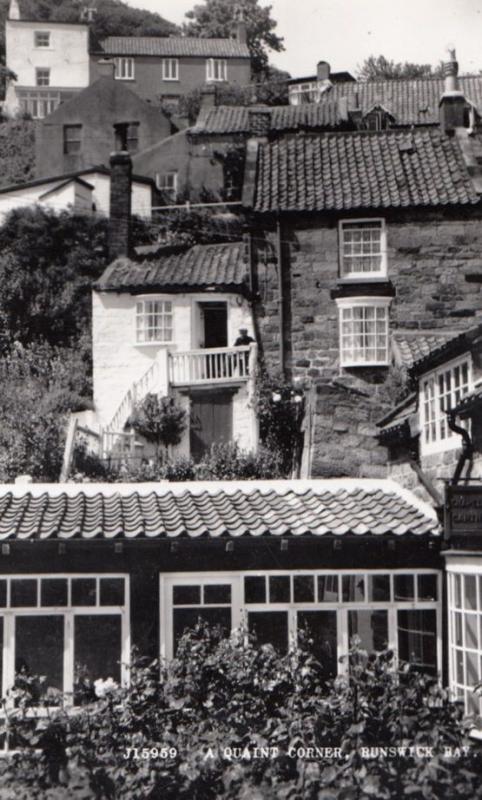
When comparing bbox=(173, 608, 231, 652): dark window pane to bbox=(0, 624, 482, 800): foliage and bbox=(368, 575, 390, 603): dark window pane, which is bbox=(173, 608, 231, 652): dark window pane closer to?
bbox=(368, 575, 390, 603): dark window pane

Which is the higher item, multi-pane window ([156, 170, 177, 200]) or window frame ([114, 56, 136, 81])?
window frame ([114, 56, 136, 81])

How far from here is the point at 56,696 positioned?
9820mm

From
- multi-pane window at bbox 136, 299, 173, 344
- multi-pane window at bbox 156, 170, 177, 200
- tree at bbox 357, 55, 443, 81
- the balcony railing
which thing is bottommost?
the balcony railing

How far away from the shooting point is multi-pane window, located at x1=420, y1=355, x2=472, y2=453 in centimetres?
1450

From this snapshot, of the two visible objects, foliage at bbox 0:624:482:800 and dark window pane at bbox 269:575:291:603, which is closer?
foliage at bbox 0:624:482:800

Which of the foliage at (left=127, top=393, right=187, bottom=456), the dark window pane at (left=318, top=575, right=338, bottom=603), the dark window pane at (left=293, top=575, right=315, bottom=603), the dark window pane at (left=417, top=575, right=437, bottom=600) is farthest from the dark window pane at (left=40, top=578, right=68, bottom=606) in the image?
the foliage at (left=127, top=393, right=187, bottom=456)

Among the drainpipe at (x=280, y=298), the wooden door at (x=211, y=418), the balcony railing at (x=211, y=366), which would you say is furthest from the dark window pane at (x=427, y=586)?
the drainpipe at (x=280, y=298)

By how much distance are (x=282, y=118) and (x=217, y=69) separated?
20.3 m

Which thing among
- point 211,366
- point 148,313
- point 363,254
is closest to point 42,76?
point 148,313

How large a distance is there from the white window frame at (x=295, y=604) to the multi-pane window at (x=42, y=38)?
53299 millimetres

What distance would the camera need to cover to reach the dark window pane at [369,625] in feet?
47.8

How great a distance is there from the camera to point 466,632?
1343 cm

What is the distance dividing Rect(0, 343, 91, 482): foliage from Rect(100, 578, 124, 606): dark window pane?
344 inches

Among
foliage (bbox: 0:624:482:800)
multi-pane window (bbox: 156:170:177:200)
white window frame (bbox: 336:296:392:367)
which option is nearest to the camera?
foliage (bbox: 0:624:482:800)
